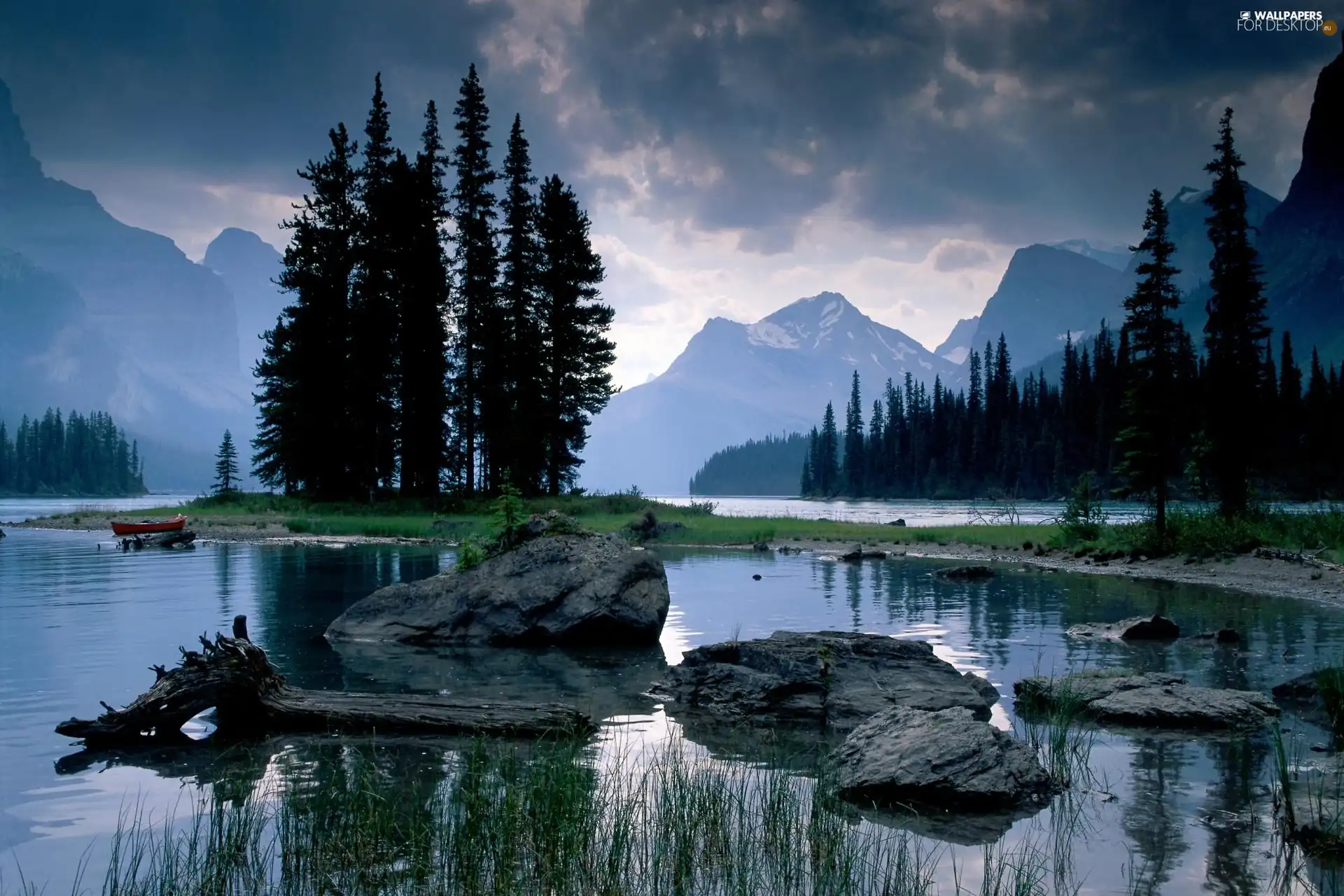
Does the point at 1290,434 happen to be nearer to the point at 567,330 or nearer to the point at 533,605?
the point at 567,330

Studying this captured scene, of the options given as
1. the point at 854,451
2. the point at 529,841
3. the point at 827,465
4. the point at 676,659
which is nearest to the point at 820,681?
the point at 676,659

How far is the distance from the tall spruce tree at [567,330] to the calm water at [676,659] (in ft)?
70.5

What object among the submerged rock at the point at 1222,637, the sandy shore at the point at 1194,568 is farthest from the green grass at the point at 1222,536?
the submerged rock at the point at 1222,637

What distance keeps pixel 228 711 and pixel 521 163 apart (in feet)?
170

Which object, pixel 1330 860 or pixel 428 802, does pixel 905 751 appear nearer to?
pixel 1330 860

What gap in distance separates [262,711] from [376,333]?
44145 mm

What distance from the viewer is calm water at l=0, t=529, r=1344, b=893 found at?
7.18 metres

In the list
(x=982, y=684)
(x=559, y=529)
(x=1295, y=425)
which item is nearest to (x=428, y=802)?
(x=982, y=684)

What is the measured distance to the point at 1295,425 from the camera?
10650cm

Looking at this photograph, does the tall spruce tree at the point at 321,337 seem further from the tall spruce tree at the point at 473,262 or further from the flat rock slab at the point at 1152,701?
→ the flat rock slab at the point at 1152,701

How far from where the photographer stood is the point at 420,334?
5194 cm

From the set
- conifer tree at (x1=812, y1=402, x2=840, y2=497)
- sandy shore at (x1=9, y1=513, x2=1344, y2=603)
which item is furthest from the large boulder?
conifer tree at (x1=812, y1=402, x2=840, y2=497)

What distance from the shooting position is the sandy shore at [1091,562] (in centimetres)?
2566

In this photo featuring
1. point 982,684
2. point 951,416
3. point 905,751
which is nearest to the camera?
point 905,751
